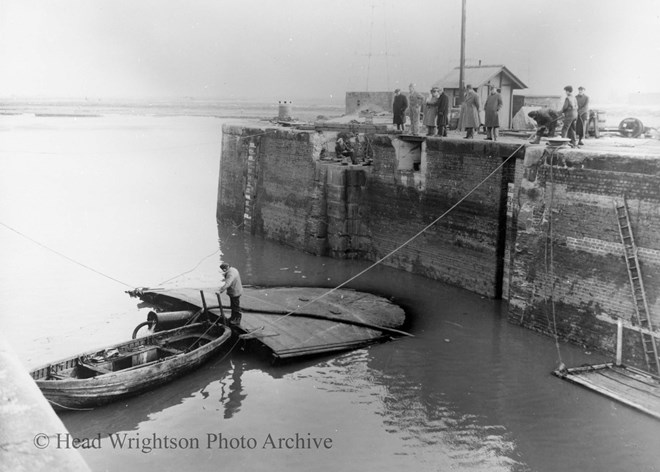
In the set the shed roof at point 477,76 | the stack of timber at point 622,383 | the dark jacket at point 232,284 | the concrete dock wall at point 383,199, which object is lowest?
the stack of timber at point 622,383

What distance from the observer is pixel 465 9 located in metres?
22.7

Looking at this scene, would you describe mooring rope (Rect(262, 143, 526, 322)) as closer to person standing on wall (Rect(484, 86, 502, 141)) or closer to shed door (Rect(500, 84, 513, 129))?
person standing on wall (Rect(484, 86, 502, 141))

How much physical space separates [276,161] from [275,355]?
41.0 ft

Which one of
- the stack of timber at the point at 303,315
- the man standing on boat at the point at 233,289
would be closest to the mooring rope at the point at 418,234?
the stack of timber at the point at 303,315

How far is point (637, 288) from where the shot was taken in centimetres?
1168

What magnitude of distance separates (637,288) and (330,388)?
583 cm

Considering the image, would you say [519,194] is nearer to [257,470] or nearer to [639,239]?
[639,239]

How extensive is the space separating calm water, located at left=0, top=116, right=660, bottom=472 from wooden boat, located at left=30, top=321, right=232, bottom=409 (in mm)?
262

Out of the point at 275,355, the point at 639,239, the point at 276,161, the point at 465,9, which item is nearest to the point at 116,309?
the point at 275,355

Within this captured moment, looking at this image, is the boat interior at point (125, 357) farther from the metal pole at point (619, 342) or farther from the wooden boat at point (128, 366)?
the metal pole at point (619, 342)

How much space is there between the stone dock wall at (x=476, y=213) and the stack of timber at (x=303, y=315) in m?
2.88

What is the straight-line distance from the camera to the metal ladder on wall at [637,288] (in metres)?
11.4

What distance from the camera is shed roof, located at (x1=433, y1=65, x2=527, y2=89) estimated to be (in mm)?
25333

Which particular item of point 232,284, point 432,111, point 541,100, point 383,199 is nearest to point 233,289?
point 232,284
